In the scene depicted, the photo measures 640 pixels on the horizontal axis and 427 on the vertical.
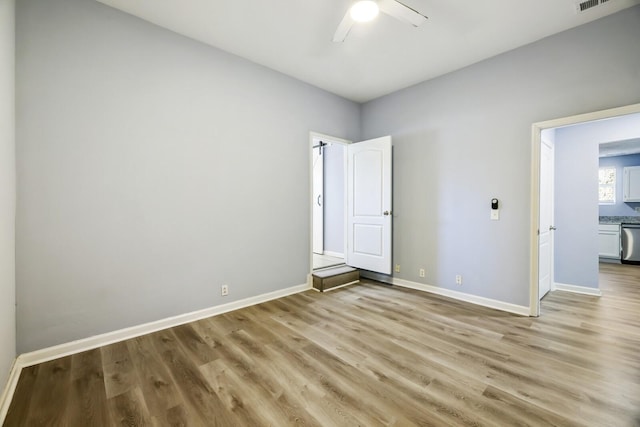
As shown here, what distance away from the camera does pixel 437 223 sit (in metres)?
3.79

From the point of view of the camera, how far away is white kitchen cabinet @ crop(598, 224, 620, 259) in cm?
585

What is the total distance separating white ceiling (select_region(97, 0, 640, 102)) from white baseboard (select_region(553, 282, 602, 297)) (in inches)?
131

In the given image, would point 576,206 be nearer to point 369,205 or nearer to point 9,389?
point 369,205

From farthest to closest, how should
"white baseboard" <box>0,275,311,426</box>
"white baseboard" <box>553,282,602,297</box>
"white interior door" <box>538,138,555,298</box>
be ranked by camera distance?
"white baseboard" <box>553,282,602,297</box>
"white interior door" <box>538,138,555,298</box>
"white baseboard" <box>0,275,311,426</box>

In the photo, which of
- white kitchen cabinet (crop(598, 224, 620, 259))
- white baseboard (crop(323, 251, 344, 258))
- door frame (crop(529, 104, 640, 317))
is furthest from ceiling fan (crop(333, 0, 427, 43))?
white kitchen cabinet (crop(598, 224, 620, 259))

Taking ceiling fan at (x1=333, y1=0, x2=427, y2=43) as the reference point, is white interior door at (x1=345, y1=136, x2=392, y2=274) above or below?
below

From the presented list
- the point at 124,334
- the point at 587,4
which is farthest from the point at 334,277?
the point at 587,4

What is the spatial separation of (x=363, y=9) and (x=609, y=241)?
7.42 meters

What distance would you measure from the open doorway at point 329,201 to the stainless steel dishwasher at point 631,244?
598 centimetres

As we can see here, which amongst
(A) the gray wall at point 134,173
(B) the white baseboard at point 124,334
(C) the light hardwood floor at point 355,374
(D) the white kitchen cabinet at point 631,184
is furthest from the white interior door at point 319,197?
(D) the white kitchen cabinet at point 631,184

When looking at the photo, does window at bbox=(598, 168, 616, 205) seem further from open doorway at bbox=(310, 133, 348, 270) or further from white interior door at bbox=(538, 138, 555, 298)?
open doorway at bbox=(310, 133, 348, 270)

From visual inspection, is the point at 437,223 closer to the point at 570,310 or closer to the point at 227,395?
the point at 570,310

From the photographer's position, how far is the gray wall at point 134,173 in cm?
213

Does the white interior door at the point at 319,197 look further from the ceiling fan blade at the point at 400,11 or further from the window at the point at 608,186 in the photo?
the window at the point at 608,186
